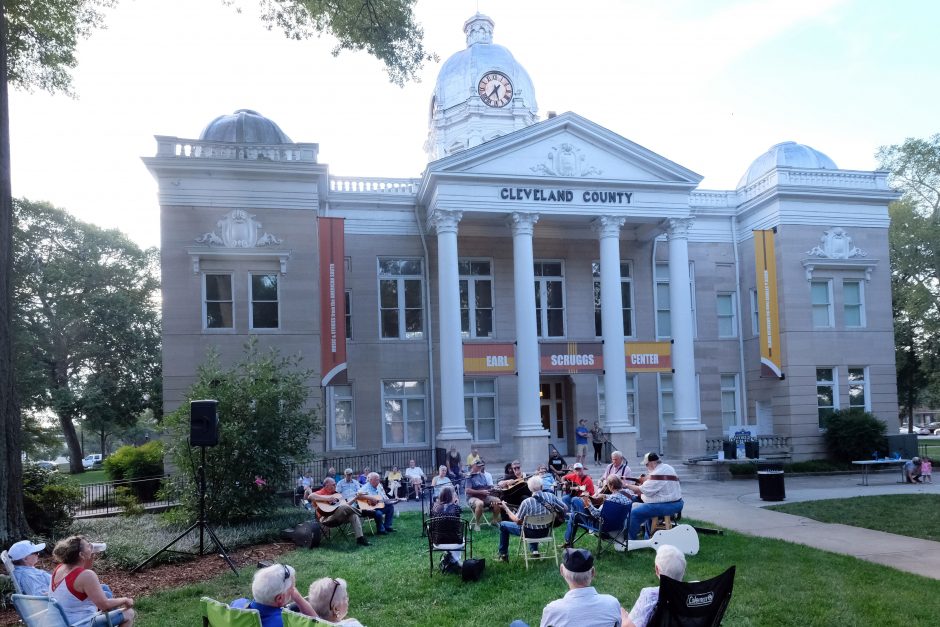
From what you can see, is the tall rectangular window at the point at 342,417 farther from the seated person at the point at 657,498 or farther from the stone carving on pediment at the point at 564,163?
the seated person at the point at 657,498

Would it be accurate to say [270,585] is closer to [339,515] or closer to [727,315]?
[339,515]

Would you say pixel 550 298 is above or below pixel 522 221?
below

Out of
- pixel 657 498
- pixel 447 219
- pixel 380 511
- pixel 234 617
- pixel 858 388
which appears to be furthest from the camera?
pixel 858 388

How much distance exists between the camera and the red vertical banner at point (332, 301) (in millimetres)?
23656

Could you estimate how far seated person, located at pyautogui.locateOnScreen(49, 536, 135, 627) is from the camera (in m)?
6.58

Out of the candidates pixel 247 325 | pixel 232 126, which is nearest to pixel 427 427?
pixel 247 325

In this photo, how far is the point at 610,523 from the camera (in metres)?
10.7

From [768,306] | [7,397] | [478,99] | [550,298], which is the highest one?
[478,99]

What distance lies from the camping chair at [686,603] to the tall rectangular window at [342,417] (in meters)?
20.9

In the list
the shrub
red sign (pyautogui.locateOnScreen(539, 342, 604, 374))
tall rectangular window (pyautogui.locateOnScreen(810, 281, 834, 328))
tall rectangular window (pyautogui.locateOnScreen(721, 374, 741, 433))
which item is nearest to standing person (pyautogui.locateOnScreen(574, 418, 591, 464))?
red sign (pyautogui.locateOnScreen(539, 342, 604, 374))

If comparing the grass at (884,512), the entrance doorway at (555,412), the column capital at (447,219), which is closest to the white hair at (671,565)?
the grass at (884,512)

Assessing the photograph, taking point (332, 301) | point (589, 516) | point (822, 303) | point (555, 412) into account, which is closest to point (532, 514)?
point (589, 516)

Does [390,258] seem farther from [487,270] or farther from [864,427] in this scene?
[864,427]

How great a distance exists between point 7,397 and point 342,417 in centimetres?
1521
